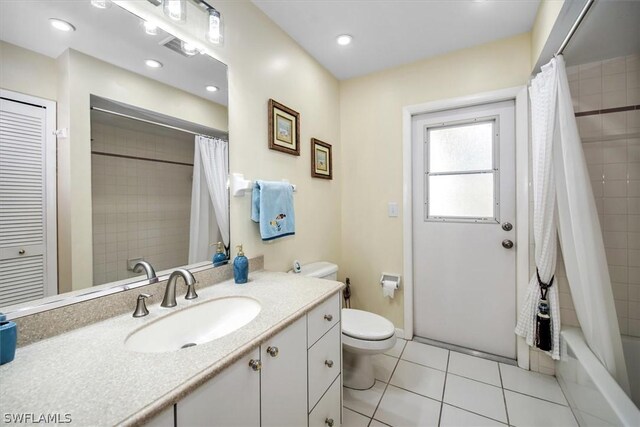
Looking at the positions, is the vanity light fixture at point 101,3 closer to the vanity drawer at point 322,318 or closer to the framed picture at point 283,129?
the framed picture at point 283,129

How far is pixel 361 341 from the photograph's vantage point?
5.32ft

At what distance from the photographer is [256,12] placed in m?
1.64

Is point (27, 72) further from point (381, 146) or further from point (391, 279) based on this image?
point (391, 279)

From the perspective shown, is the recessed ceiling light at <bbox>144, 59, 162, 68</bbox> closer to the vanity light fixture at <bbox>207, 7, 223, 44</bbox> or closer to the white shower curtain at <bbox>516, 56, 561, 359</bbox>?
the vanity light fixture at <bbox>207, 7, 223, 44</bbox>

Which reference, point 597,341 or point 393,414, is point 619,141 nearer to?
point 597,341

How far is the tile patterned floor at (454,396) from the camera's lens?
1470mm

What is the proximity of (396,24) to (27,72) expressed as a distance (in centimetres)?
191

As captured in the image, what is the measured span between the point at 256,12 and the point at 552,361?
3.02 meters

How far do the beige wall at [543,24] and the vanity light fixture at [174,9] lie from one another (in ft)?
5.62

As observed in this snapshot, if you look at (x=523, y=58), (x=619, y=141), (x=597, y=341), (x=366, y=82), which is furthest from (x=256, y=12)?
(x=597, y=341)

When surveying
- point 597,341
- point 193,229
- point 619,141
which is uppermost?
point 619,141

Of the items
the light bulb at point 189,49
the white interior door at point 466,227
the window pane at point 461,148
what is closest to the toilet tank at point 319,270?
the white interior door at point 466,227

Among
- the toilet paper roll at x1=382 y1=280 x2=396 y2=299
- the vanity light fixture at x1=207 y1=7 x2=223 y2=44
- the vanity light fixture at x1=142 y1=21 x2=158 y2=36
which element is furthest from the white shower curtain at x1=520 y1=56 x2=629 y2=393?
the vanity light fixture at x1=142 y1=21 x2=158 y2=36

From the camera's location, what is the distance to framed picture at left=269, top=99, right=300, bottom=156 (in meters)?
1.73
